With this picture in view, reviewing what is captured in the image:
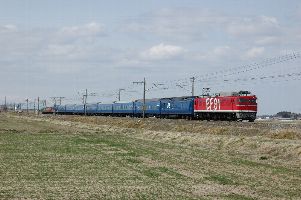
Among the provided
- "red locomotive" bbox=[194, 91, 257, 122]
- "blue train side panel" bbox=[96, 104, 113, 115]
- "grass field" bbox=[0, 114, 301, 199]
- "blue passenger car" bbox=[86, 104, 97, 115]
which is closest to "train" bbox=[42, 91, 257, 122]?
"red locomotive" bbox=[194, 91, 257, 122]

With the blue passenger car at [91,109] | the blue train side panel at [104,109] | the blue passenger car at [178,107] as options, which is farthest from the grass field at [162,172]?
the blue passenger car at [91,109]

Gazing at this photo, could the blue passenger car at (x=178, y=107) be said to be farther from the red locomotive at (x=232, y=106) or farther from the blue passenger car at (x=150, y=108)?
the red locomotive at (x=232, y=106)

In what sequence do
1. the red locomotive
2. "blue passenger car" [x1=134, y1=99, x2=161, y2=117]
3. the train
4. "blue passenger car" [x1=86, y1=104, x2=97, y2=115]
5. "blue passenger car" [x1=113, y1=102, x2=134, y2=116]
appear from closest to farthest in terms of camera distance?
the red locomotive < the train < "blue passenger car" [x1=134, y1=99, x2=161, y2=117] < "blue passenger car" [x1=113, y1=102, x2=134, y2=116] < "blue passenger car" [x1=86, y1=104, x2=97, y2=115]

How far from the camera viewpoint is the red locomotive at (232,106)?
61.8 meters

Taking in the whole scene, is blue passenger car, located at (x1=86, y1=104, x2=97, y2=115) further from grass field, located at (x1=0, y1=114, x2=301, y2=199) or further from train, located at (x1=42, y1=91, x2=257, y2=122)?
grass field, located at (x1=0, y1=114, x2=301, y2=199)

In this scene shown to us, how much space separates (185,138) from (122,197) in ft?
86.1

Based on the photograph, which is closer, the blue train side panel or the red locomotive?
the red locomotive

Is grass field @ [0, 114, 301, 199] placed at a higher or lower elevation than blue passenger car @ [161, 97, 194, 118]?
lower

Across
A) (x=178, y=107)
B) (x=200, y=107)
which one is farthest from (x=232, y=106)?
(x=178, y=107)

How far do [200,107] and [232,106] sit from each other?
9337 mm

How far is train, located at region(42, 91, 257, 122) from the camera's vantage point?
204 ft

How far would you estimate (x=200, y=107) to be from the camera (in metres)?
71.2

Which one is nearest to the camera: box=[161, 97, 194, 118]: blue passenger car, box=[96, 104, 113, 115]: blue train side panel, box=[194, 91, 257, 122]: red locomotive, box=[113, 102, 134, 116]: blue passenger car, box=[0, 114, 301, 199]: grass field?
box=[0, 114, 301, 199]: grass field

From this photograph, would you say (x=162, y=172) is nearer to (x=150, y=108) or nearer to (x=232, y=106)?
(x=232, y=106)
